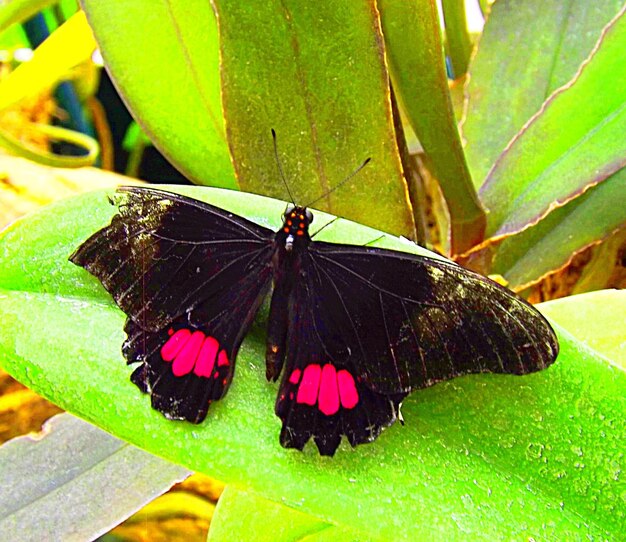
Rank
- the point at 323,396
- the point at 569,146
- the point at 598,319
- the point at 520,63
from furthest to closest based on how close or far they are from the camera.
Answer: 1. the point at 520,63
2. the point at 569,146
3. the point at 598,319
4. the point at 323,396

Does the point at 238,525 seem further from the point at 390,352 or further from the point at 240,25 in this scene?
the point at 240,25

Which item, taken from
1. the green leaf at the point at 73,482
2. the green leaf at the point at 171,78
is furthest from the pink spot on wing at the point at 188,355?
the green leaf at the point at 171,78

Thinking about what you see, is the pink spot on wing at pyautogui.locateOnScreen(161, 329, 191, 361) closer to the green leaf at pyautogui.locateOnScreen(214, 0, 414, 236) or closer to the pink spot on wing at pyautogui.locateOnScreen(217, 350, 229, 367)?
the pink spot on wing at pyautogui.locateOnScreen(217, 350, 229, 367)

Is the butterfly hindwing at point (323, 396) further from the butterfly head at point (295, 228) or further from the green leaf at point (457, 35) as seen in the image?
the green leaf at point (457, 35)

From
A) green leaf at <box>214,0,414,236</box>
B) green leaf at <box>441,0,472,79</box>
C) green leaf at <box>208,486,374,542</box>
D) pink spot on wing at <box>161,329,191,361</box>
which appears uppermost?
green leaf at <box>441,0,472,79</box>

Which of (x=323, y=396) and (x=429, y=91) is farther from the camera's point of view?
(x=429, y=91)

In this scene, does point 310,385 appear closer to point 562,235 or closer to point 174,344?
point 174,344

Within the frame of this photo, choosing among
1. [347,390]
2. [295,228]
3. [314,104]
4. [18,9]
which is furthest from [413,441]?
[18,9]

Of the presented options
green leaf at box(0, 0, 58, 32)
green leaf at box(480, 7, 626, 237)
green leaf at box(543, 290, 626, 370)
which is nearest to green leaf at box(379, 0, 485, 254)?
green leaf at box(480, 7, 626, 237)

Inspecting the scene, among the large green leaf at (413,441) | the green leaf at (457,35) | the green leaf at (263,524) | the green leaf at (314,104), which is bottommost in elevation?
the green leaf at (263,524)
